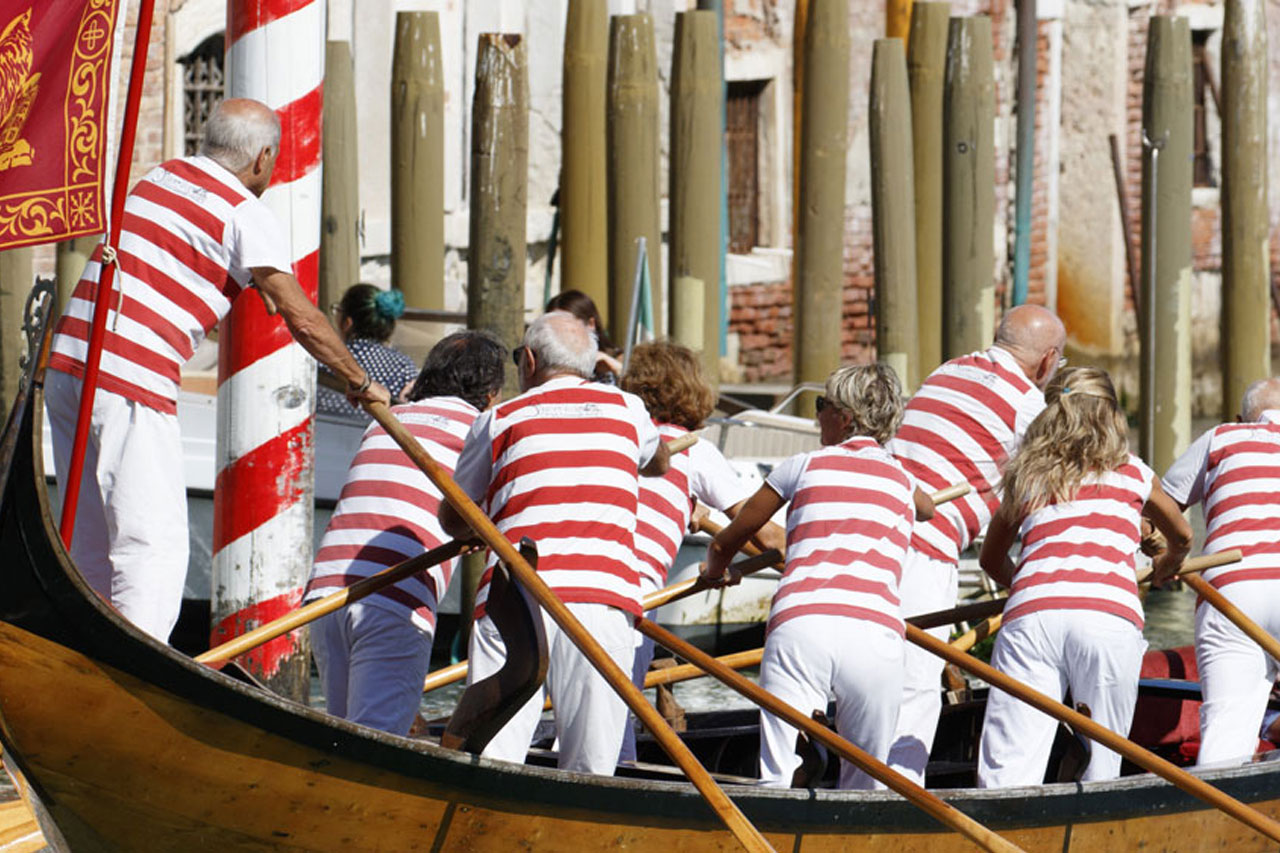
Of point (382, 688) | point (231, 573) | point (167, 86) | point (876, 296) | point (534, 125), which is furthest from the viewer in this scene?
point (534, 125)

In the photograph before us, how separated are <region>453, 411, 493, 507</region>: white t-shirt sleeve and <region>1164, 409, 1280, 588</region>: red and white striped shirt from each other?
79.9 inches

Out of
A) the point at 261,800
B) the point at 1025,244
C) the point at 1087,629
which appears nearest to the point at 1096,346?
the point at 1025,244

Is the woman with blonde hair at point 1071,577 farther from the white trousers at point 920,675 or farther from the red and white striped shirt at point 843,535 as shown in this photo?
the red and white striped shirt at point 843,535

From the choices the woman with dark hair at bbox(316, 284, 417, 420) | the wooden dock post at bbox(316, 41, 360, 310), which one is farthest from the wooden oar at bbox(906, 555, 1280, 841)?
the wooden dock post at bbox(316, 41, 360, 310)

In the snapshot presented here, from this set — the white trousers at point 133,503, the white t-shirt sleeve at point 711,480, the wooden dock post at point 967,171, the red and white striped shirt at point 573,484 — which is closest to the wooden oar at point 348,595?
the white trousers at point 133,503

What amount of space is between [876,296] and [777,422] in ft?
2.09

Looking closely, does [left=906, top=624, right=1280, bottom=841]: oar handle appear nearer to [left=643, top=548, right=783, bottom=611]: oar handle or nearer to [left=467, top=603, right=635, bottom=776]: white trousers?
[left=643, top=548, right=783, bottom=611]: oar handle

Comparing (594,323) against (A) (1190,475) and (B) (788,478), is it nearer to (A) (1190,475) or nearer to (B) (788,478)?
(A) (1190,475)

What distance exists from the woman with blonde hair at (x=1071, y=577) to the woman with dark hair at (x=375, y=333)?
2971mm

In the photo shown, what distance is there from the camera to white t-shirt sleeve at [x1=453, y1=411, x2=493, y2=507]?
4.36 metres

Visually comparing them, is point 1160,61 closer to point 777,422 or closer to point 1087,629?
point 777,422

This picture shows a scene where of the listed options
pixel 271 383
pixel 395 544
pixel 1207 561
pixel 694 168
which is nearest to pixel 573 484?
pixel 395 544

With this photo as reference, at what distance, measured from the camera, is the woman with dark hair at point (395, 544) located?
191 inches

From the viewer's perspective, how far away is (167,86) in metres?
11.8
